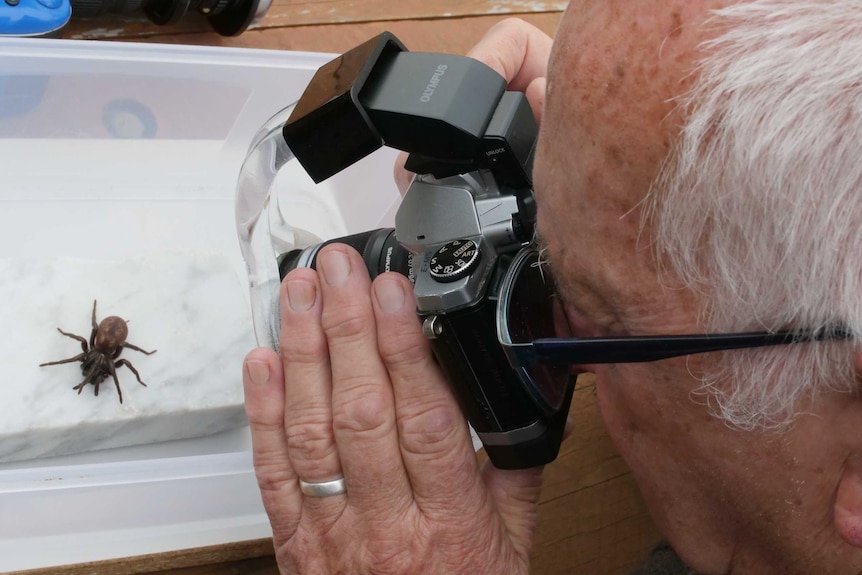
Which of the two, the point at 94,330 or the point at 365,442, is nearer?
the point at 365,442

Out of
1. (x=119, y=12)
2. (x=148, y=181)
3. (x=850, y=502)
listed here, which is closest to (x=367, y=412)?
(x=850, y=502)

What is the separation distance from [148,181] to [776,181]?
0.86 metres

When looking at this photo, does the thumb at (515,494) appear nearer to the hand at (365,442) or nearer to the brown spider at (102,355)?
the hand at (365,442)

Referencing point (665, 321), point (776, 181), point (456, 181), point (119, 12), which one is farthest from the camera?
point (119, 12)

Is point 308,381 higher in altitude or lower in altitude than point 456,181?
lower

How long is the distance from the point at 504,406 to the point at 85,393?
0.48 meters

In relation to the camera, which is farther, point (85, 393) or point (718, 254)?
point (85, 393)

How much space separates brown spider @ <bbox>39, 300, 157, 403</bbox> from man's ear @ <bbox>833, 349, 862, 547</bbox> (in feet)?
2.13

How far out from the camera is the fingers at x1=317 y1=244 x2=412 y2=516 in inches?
26.4

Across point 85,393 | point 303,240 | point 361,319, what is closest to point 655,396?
point 361,319

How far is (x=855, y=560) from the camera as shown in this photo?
614 millimetres

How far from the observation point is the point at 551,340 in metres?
0.58

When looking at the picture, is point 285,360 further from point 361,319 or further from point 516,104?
point 516,104

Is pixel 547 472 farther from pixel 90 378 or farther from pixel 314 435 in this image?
pixel 90 378
